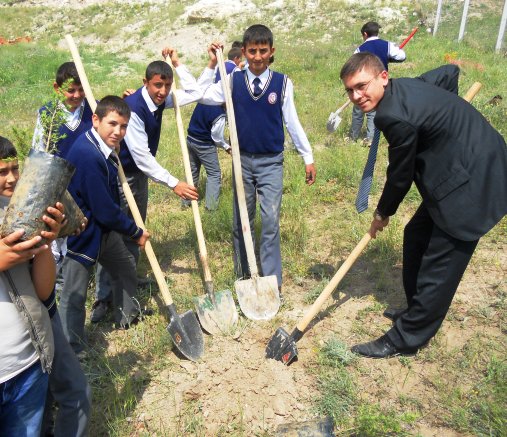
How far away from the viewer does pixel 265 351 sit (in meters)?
2.94

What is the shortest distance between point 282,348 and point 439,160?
5.09 feet

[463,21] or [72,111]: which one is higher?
[72,111]

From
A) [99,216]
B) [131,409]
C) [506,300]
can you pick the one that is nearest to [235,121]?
[99,216]

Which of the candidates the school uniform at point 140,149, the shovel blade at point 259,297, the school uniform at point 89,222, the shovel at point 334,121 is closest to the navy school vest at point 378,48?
the shovel at point 334,121

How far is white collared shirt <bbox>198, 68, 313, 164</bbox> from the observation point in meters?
3.34

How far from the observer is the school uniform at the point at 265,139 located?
10.8 feet

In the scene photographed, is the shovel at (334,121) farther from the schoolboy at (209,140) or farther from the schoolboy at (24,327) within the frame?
the schoolboy at (24,327)

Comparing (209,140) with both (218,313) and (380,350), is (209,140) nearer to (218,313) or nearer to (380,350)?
(218,313)

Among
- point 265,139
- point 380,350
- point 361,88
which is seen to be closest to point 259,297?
point 380,350

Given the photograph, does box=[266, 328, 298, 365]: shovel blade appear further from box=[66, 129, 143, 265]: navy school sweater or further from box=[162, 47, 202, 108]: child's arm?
box=[162, 47, 202, 108]: child's arm

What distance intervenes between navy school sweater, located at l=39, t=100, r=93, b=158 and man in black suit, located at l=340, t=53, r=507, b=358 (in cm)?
198

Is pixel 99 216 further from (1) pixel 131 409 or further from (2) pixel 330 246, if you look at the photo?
(2) pixel 330 246

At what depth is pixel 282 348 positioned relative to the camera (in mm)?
2854

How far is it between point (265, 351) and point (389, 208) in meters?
1.28
